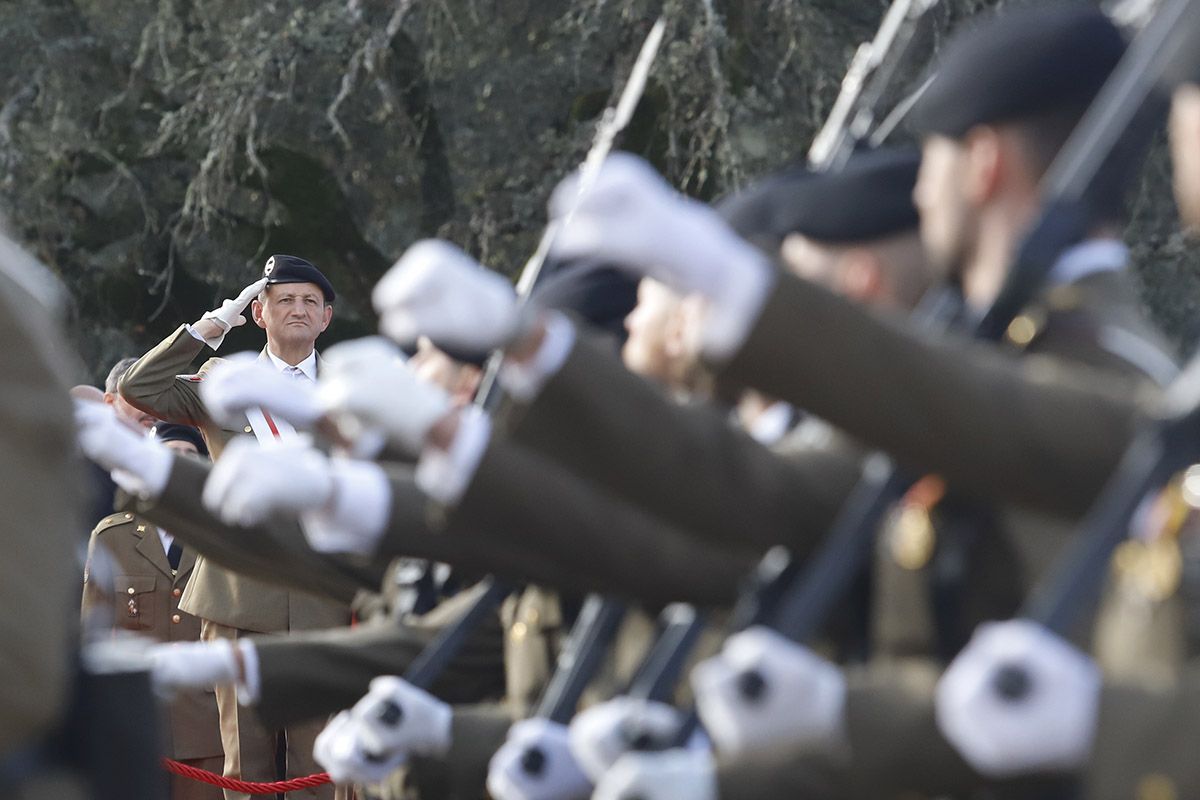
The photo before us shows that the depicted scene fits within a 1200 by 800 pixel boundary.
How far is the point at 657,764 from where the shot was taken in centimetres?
253

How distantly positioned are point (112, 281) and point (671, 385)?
9.12 m

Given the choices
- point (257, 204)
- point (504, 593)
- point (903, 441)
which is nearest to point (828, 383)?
point (903, 441)

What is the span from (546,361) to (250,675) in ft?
6.18

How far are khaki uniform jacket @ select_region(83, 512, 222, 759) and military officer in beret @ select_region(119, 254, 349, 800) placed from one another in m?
Answer: 0.38

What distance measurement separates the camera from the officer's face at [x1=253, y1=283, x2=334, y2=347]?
744 cm

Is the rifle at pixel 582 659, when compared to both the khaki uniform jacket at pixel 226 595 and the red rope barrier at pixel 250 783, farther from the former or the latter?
the khaki uniform jacket at pixel 226 595

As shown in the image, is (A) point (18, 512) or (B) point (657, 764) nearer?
(A) point (18, 512)

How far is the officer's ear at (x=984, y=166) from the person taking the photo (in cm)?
281

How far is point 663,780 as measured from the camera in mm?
2504

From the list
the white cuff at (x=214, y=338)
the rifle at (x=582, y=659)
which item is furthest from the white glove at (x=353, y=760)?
the white cuff at (x=214, y=338)

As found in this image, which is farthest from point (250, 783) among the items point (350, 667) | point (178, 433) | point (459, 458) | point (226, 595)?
point (459, 458)

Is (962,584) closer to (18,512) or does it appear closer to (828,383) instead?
(828,383)

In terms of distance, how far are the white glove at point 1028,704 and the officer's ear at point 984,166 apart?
84cm

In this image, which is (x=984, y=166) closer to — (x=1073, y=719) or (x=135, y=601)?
(x=1073, y=719)
